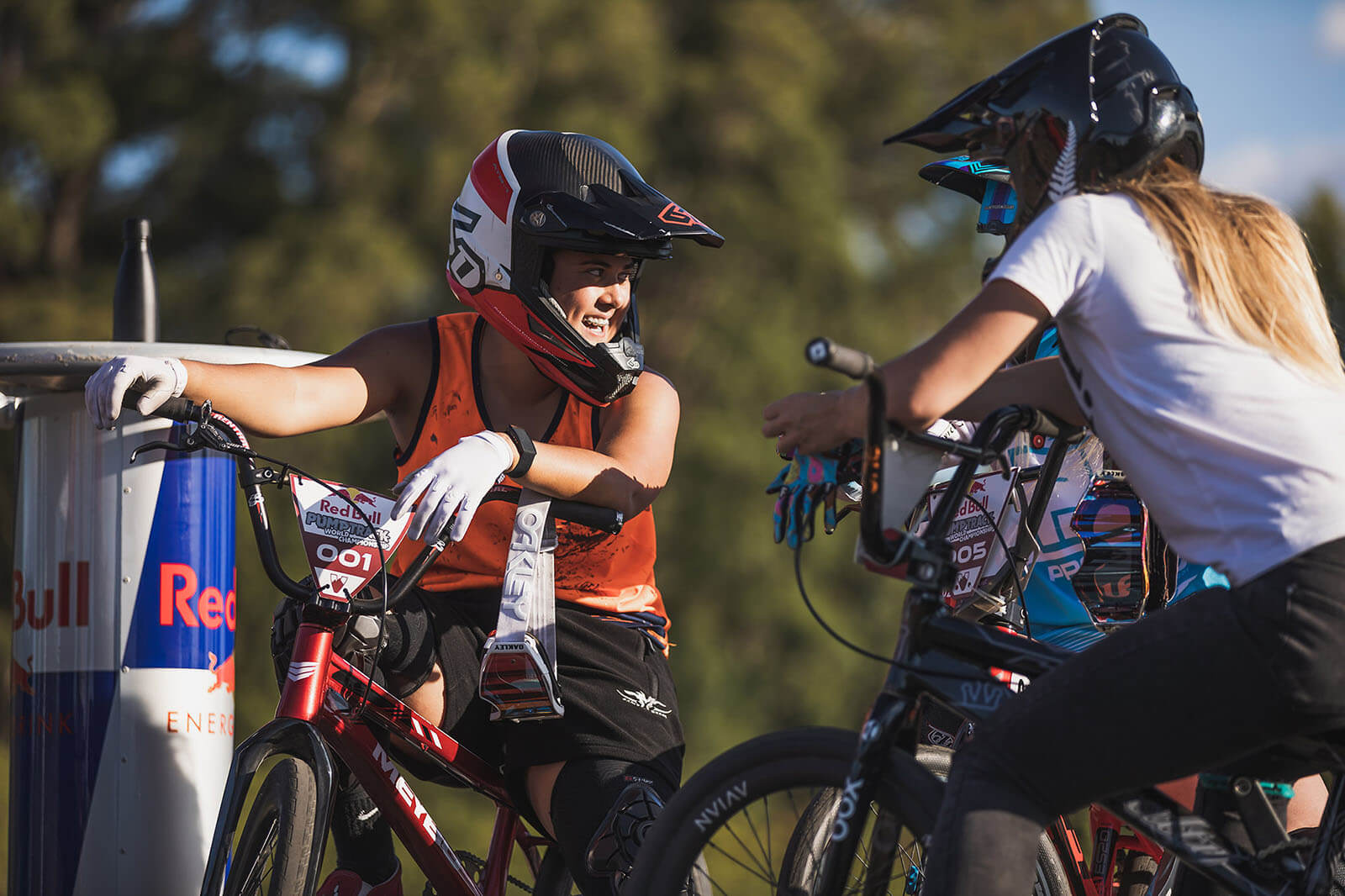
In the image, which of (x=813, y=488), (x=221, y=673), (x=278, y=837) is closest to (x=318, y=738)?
(x=278, y=837)

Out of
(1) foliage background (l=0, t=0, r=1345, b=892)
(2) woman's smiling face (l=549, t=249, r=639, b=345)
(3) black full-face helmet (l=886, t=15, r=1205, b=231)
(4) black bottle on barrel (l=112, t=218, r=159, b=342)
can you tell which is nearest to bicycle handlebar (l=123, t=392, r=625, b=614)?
(2) woman's smiling face (l=549, t=249, r=639, b=345)

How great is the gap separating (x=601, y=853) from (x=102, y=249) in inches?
458

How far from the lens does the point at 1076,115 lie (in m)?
2.29

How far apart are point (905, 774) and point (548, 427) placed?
1333 mm

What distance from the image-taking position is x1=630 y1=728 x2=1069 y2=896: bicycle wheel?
2078 millimetres

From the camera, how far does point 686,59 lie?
15562mm

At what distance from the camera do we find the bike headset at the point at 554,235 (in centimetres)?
305

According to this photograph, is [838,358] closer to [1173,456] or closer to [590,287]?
[1173,456]

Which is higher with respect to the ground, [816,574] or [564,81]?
[564,81]

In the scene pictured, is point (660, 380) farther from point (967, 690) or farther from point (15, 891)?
point (15, 891)

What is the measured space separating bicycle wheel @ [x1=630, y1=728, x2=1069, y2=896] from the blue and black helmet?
166 cm

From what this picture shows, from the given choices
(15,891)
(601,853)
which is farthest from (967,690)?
(15,891)

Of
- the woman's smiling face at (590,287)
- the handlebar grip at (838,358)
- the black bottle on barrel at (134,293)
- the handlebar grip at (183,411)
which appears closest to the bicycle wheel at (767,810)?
the handlebar grip at (838,358)

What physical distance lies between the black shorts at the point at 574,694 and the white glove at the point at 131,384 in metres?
0.65
